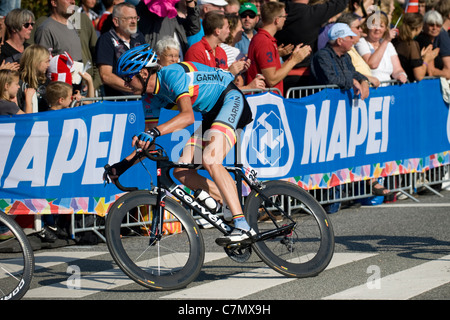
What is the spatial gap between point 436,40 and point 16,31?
6.85 metres

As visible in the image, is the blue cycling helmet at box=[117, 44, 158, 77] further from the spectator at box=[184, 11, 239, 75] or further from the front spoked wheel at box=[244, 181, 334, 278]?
the spectator at box=[184, 11, 239, 75]

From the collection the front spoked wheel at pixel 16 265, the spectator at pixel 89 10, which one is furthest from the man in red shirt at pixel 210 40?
the front spoked wheel at pixel 16 265

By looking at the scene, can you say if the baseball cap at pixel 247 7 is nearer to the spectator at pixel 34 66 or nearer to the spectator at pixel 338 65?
the spectator at pixel 338 65

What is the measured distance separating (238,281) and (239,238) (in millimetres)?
475

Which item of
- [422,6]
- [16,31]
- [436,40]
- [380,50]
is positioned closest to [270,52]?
[380,50]

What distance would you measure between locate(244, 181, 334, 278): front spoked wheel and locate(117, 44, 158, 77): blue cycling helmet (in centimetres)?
145

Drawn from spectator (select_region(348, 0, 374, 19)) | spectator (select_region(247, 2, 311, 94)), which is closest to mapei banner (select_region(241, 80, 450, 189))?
spectator (select_region(247, 2, 311, 94))

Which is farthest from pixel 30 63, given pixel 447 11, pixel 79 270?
pixel 447 11

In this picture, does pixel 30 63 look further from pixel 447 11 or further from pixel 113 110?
pixel 447 11

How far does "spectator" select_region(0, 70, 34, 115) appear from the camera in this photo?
391 inches

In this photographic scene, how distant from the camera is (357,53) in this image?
42.5 ft

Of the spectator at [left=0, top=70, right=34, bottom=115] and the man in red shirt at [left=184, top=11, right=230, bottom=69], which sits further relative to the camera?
the man in red shirt at [left=184, top=11, right=230, bottom=69]

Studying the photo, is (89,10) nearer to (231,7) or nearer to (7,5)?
(7,5)

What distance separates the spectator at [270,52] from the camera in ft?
38.8
